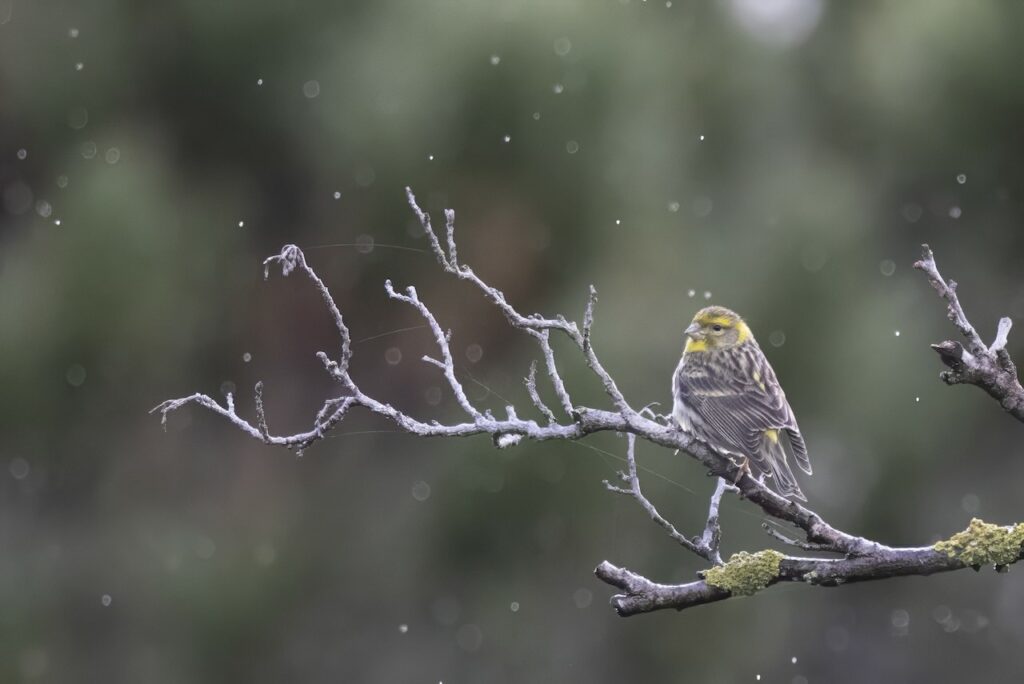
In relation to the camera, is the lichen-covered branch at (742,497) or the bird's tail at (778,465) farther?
the bird's tail at (778,465)

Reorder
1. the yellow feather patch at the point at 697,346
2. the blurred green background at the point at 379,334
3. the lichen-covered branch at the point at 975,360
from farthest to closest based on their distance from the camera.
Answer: the blurred green background at the point at 379,334
the yellow feather patch at the point at 697,346
the lichen-covered branch at the point at 975,360

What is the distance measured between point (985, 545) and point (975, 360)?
13.5 inches

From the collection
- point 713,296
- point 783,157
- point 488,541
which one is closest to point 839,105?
point 783,157

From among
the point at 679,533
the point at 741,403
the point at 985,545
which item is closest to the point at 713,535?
the point at 679,533

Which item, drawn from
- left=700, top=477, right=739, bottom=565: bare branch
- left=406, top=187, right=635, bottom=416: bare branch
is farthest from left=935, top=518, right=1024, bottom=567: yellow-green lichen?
left=406, top=187, right=635, bottom=416: bare branch

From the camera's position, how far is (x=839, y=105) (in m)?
9.70

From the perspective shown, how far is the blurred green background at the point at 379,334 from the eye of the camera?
702 centimetres

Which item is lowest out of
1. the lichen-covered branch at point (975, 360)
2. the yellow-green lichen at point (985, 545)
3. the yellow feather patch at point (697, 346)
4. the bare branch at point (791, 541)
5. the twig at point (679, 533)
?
the yellow feather patch at point (697, 346)

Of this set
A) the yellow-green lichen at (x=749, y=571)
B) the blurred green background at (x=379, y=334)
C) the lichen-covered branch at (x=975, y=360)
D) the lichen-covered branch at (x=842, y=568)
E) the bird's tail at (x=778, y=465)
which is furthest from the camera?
the blurred green background at (x=379, y=334)

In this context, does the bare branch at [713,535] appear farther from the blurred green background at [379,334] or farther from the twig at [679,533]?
the blurred green background at [379,334]

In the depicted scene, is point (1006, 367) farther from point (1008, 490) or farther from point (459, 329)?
point (1008, 490)

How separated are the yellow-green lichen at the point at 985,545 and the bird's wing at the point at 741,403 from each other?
1123mm

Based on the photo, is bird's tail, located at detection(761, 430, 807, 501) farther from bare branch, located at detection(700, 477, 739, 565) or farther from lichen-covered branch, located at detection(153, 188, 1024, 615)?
lichen-covered branch, located at detection(153, 188, 1024, 615)

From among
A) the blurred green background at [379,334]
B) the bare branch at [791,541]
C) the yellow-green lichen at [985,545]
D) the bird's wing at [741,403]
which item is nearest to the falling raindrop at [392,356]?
the blurred green background at [379,334]
